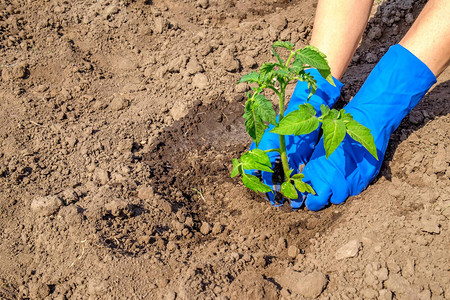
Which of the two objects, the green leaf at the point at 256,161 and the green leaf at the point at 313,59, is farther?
the green leaf at the point at 256,161

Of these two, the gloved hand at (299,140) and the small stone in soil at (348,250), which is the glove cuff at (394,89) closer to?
the gloved hand at (299,140)

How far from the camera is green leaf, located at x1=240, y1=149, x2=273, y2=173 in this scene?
2027 millimetres

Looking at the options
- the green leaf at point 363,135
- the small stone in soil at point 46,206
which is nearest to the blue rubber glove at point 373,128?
the green leaf at point 363,135

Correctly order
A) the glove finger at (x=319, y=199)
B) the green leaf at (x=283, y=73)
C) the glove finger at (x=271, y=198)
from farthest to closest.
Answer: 1. the glove finger at (x=271, y=198)
2. the glove finger at (x=319, y=199)
3. the green leaf at (x=283, y=73)

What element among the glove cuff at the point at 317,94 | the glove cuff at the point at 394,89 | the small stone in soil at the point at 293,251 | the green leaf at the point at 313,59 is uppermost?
the green leaf at the point at 313,59

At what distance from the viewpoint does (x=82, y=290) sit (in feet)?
6.43

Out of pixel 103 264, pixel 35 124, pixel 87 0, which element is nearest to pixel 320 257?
pixel 103 264

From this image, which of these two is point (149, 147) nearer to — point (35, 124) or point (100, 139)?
point (100, 139)

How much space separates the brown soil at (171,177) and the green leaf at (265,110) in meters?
0.71

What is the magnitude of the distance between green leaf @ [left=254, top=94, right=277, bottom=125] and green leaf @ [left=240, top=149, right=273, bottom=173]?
0.20 meters

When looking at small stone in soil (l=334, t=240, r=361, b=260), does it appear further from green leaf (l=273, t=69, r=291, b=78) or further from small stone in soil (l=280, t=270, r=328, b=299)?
green leaf (l=273, t=69, r=291, b=78)

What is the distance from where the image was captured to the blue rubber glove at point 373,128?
2.33 meters

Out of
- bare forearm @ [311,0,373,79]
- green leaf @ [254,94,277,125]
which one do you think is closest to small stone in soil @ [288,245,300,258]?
green leaf @ [254,94,277,125]

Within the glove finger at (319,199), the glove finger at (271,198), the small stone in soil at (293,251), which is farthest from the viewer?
the glove finger at (271,198)
